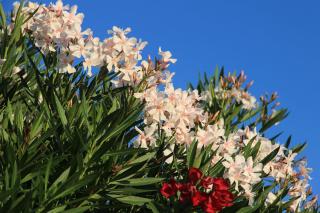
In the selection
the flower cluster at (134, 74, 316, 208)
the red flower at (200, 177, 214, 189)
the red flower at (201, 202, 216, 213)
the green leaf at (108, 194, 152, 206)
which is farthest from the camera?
the flower cluster at (134, 74, 316, 208)

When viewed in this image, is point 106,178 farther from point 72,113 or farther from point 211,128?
point 211,128

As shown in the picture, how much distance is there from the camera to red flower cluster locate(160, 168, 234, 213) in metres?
3.12

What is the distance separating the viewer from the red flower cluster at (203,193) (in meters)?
3.12

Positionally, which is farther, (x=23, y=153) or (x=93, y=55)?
(x=93, y=55)

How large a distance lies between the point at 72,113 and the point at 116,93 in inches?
23.7

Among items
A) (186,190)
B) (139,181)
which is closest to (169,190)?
(186,190)

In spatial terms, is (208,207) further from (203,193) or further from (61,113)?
(61,113)

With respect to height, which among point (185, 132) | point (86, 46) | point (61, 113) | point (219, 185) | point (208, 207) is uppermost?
point (86, 46)

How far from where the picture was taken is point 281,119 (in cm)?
584

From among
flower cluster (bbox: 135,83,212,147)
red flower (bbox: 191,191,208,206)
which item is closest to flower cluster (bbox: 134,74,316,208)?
flower cluster (bbox: 135,83,212,147)

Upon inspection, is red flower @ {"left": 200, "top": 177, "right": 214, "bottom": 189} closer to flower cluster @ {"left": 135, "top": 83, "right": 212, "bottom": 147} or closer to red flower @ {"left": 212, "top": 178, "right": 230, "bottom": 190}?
red flower @ {"left": 212, "top": 178, "right": 230, "bottom": 190}

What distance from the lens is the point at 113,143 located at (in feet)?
11.3

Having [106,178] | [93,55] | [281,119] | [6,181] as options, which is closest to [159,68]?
[93,55]

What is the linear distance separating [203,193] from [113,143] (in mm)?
613
